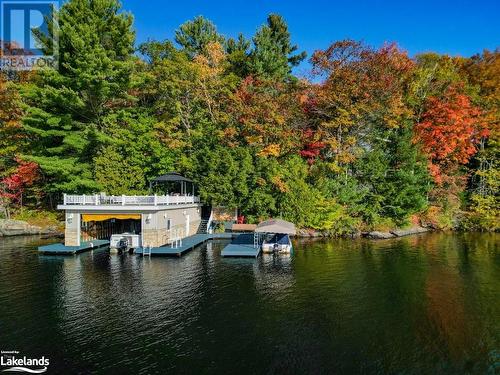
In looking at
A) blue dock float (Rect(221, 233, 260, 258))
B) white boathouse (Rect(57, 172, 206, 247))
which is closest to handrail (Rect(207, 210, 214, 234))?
white boathouse (Rect(57, 172, 206, 247))

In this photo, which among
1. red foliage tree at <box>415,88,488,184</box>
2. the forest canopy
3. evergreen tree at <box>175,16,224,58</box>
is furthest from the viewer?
evergreen tree at <box>175,16,224,58</box>

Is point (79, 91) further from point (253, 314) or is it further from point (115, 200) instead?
point (253, 314)

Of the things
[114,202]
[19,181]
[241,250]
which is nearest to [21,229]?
[19,181]

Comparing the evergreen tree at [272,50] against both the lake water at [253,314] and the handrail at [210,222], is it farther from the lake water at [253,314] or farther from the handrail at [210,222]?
the lake water at [253,314]

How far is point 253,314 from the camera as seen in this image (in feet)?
51.6

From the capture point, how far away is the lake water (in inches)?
465

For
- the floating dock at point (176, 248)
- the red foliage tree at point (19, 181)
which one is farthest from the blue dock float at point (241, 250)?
the red foliage tree at point (19, 181)

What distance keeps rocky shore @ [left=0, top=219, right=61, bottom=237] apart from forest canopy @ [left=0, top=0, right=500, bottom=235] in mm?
4405

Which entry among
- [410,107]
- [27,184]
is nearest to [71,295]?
[27,184]

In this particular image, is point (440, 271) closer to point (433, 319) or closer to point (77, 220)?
point (433, 319)

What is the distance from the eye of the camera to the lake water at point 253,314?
11.8 m

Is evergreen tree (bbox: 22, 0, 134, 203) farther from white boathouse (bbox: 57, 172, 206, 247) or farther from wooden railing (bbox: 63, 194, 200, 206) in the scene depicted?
white boathouse (bbox: 57, 172, 206, 247)

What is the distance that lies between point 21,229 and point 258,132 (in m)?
28.2

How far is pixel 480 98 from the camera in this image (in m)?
45.8
